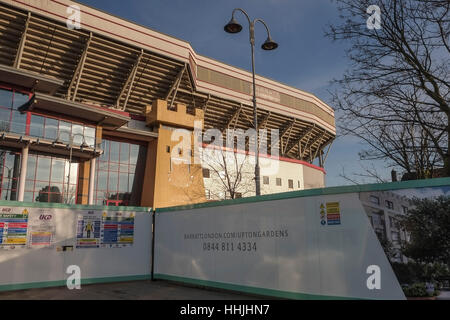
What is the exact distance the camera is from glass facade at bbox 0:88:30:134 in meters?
22.7

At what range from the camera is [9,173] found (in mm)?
23719

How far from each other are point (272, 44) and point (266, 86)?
29891mm

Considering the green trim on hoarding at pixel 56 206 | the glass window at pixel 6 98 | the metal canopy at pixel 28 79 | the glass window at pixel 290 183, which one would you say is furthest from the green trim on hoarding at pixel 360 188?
the glass window at pixel 290 183

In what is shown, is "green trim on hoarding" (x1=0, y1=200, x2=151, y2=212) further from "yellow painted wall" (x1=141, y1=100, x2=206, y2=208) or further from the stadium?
"yellow painted wall" (x1=141, y1=100, x2=206, y2=208)

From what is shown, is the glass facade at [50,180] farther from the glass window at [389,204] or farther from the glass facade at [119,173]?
the glass window at [389,204]

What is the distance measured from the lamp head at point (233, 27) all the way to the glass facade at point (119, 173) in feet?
63.9

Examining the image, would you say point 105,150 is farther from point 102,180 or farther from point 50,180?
point 50,180

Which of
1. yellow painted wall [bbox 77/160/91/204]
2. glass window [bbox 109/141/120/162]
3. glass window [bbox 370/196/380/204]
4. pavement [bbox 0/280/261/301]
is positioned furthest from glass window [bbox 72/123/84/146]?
glass window [bbox 370/196/380/204]

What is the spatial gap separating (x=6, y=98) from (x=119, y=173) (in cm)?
1040

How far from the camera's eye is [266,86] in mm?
43844

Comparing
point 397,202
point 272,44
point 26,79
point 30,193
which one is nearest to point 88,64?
point 26,79

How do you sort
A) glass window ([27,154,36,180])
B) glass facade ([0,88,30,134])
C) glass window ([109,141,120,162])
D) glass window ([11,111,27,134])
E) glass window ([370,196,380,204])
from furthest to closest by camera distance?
glass window ([109,141,120,162]) < glass window ([27,154,36,180]) < glass window ([11,111,27,134]) < glass facade ([0,88,30,134]) < glass window ([370,196,380,204])

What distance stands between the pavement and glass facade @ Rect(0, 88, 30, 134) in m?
16.1
